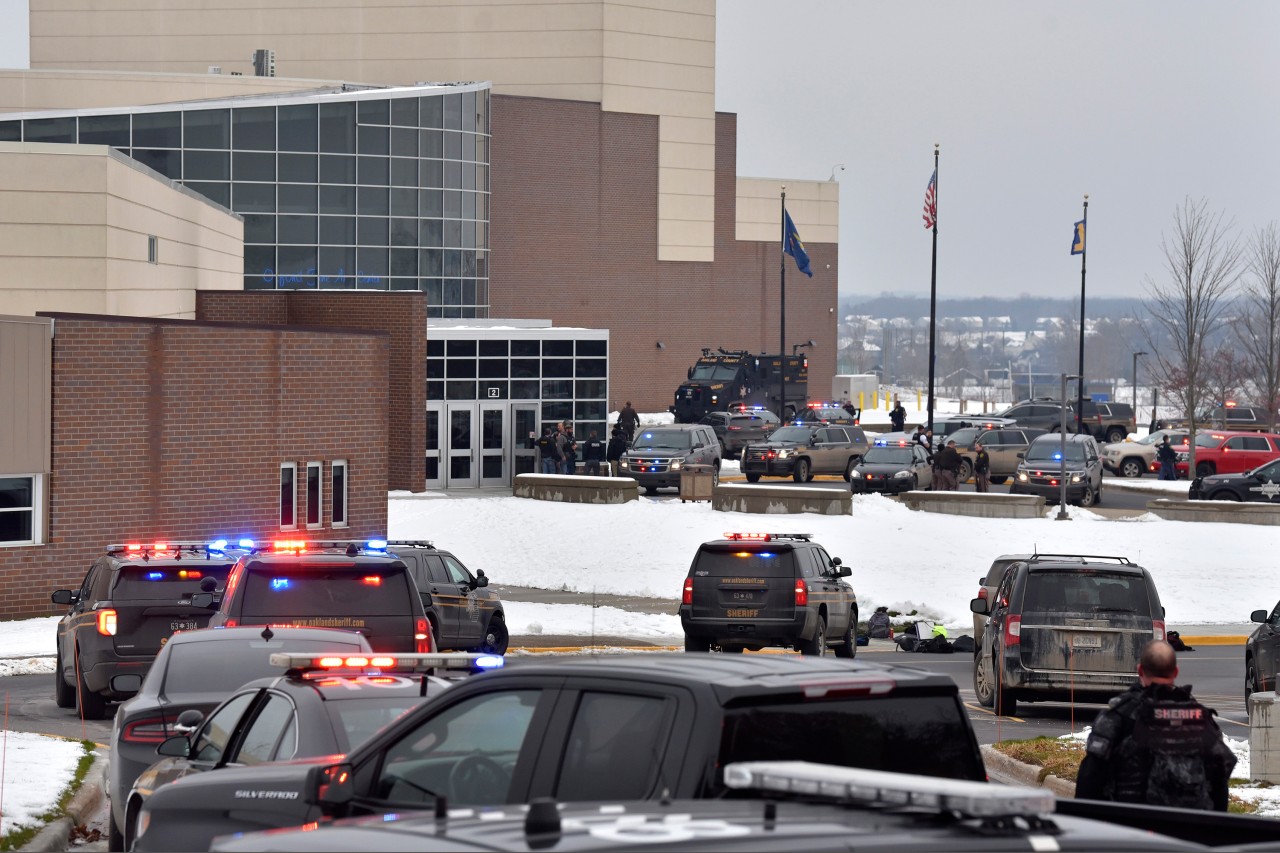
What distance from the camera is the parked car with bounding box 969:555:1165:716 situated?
1656 centimetres

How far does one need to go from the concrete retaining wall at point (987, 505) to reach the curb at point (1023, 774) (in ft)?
71.6

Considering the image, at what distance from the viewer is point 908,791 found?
3.82 metres

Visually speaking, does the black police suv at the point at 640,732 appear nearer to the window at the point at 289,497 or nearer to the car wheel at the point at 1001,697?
the car wheel at the point at 1001,697

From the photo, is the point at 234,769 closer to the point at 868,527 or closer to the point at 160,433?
the point at 160,433

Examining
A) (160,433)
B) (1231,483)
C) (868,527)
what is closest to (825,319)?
(1231,483)

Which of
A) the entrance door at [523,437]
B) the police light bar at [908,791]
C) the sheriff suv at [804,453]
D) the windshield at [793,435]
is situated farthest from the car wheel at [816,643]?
the entrance door at [523,437]

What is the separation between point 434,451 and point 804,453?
10707 mm

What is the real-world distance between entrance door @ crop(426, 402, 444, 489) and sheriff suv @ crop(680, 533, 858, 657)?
27.3 meters

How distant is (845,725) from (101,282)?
31.8 m

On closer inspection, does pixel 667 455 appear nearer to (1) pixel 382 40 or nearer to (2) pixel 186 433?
(2) pixel 186 433

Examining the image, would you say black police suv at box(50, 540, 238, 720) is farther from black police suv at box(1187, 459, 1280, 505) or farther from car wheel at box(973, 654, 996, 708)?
black police suv at box(1187, 459, 1280, 505)

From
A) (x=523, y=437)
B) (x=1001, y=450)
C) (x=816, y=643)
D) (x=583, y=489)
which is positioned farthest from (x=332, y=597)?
(x=1001, y=450)

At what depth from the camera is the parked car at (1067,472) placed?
4216 cm

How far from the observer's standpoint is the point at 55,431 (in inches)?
1038
